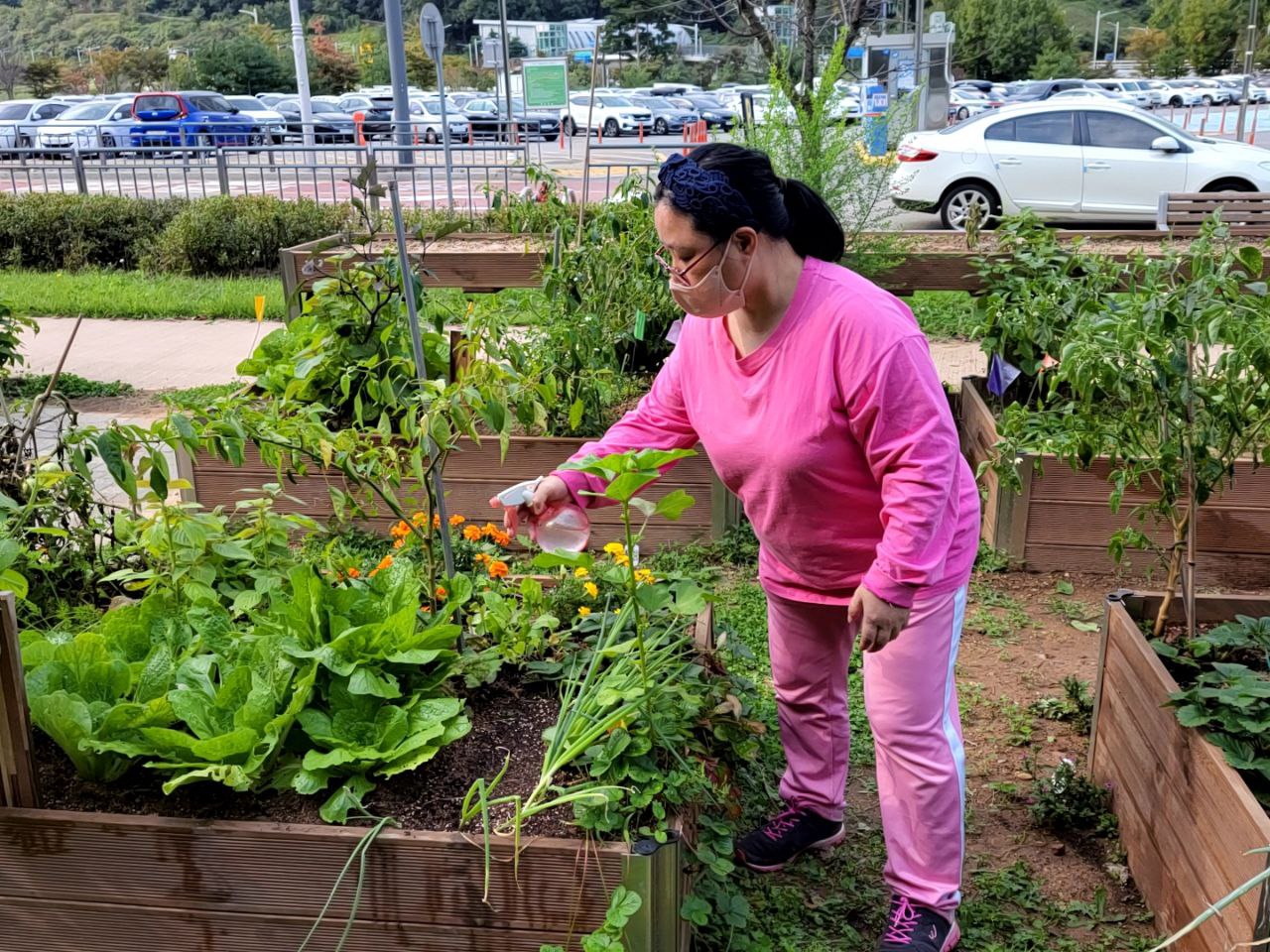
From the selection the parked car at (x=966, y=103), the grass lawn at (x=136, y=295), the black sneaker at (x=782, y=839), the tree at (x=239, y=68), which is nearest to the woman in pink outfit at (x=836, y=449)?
the black sneaker at (x=782, y=839)

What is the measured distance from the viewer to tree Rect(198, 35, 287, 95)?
52500mm

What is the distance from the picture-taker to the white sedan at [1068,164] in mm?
12828

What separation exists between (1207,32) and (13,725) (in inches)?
2345

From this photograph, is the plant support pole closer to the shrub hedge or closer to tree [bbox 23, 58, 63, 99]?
the shrub hedge

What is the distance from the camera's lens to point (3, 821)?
2.11 meters

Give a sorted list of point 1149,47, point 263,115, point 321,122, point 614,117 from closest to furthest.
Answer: point 321,122, point 263,115, point 614,117, point 1149,47

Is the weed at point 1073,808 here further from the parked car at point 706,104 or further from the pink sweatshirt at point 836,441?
the parked car at point 706,104

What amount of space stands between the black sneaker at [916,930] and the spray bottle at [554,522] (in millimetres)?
1013

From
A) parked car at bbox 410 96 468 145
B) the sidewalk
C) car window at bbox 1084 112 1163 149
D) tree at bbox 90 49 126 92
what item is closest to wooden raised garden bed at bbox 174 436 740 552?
the sidewalk

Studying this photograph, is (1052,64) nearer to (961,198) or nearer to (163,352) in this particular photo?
(961,198)

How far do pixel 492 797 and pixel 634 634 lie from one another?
22.2 inches

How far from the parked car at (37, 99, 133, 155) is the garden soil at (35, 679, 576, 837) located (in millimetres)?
28092

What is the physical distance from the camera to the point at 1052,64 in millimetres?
51062

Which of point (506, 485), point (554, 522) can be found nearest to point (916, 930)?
point (554, 522)
